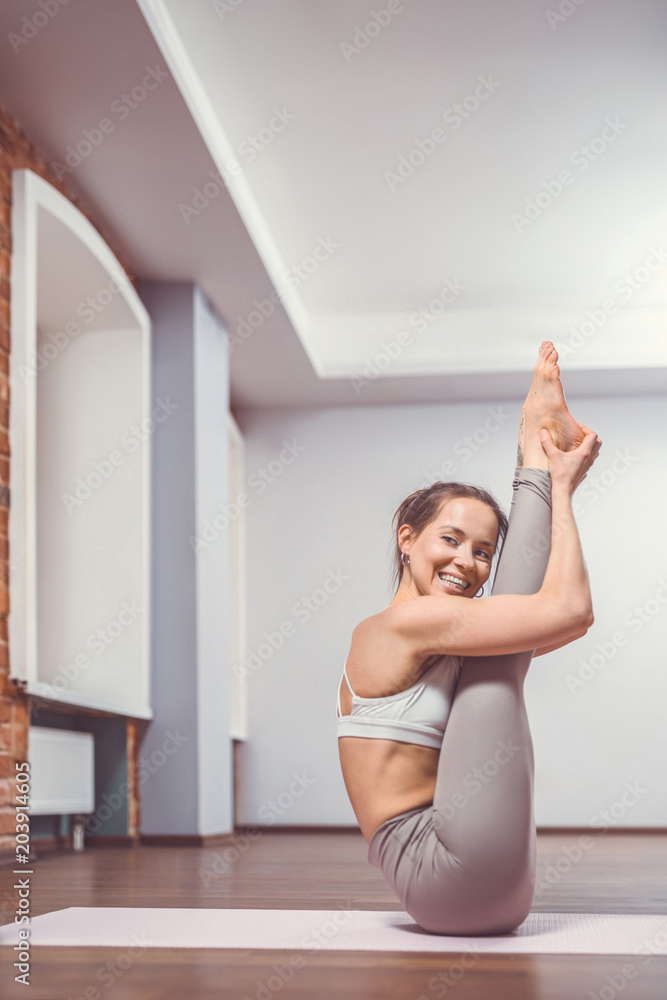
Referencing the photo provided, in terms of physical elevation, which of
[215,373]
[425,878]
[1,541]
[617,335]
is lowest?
[425,878]

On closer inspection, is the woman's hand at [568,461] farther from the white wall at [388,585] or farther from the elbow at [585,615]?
the white wall at [388,585]

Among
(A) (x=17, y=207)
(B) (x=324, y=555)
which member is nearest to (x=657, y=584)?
(B) (x=324, y=555)

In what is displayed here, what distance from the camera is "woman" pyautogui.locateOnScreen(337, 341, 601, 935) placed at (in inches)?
65.2

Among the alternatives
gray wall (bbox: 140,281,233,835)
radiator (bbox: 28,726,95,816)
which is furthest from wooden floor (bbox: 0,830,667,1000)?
gray wall (bbox: 140,281,233,835)

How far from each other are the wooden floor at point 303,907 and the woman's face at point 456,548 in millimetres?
599

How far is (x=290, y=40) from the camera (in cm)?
388

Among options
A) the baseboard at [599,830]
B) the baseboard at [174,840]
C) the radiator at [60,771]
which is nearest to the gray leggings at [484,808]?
the radiator at [60,771]

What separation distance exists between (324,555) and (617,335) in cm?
227

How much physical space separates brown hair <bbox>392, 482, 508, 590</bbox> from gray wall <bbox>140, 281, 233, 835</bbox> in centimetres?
299

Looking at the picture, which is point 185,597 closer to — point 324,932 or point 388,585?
point 388,585

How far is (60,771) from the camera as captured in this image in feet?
13.7

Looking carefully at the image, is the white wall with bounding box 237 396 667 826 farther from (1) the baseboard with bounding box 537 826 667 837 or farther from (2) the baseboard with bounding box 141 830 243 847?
(2) the baseboard with bounding box 141 830 243 847

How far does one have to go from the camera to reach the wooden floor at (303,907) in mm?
1336

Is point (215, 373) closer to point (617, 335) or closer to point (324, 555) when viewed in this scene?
point (324, 555)
